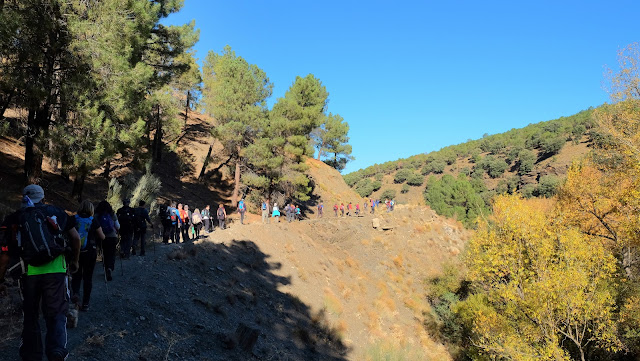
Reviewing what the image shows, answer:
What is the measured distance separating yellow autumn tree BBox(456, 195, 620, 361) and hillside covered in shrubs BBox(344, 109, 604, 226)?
2979 centimetres

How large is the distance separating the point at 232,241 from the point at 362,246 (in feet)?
45.8

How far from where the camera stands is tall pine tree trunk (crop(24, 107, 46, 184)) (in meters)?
12.0

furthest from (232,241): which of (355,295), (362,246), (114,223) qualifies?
(362,246)

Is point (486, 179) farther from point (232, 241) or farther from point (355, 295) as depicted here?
point (232, 241)

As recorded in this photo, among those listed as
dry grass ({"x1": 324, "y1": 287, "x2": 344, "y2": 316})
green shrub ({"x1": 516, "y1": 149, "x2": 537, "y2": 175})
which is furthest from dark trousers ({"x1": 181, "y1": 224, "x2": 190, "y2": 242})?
green shrub ({"x1": 516, "y1": 149, "x2": 537, "y2": 175})

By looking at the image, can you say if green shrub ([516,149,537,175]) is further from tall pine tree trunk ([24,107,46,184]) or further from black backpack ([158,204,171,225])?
tall pine tree trunk ([24,107,46,184])

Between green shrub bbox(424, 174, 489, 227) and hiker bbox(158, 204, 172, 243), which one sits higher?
green shrub bbox(424, 174, 489, 227)

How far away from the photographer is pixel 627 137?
1355 cm

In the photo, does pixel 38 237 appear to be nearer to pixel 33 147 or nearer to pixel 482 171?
pixel 33 147

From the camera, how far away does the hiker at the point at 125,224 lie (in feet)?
30.8

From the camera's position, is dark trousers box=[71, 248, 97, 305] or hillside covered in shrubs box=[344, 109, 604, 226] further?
hillside covered in shrubs box=[344, 109, 604, 226]

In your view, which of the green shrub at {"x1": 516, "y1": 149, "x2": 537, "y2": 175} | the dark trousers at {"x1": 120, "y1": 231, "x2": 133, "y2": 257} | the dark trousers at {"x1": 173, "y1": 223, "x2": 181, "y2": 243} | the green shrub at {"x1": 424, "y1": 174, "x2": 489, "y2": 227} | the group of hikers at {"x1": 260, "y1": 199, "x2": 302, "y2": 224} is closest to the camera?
the dark trousers at {"x1": 120, "y1": 231, "x2": 133, "y2": 257}

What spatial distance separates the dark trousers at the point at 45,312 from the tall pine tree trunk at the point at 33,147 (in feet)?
35.8

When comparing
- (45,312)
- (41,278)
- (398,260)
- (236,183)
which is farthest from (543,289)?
(236,183)
